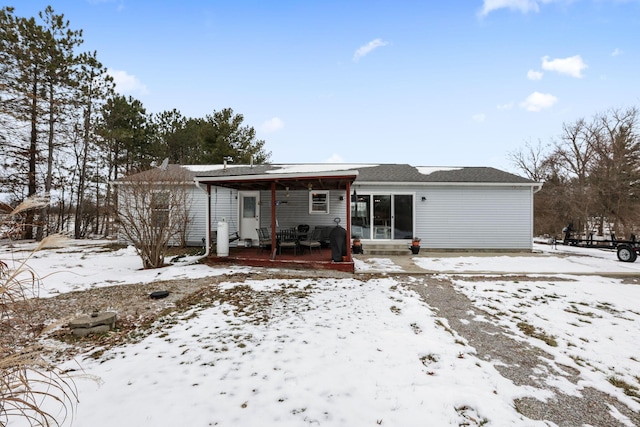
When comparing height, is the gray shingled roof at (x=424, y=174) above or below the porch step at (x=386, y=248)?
above

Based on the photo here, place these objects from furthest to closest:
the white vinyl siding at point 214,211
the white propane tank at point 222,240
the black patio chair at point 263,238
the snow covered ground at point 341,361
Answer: the white vinyl siding at point 214,211 < the black patio chair at point 263,238 < the white propane tank at point 222,240 < the snow covered ground at point 341,361

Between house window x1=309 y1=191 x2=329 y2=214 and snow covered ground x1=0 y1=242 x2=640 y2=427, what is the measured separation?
212 inches

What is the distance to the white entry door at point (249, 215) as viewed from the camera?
10.9m

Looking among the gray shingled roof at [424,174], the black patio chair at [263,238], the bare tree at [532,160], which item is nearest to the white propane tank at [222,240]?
the black patio chair at [263,238]

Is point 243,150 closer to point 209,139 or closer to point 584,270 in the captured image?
point 209,139

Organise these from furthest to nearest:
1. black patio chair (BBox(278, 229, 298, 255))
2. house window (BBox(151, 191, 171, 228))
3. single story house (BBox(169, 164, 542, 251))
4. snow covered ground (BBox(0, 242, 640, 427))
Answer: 1. single story house (BBox(169, 164, 542, 251))
2. black patio chair (BBox(278, 229, 298, 255))
3. house window (BBox(151, 191, 171, 228))
4. snow covered ground (BBox(0, 242, 640, 427))

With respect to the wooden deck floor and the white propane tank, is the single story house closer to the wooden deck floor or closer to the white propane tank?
the white propane tank

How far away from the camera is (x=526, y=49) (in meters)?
11.4

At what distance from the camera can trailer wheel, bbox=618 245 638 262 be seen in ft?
28.5

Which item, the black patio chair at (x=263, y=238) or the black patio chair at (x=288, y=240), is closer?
the black patio chair at (x=288, y=240)

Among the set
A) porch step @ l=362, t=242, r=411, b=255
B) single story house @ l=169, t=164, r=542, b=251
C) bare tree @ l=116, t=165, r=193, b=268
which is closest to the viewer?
bare tree @ l=116, t=165, r=193, b=268

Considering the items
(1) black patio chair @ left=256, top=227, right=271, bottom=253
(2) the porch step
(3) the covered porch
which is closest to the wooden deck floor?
(3) the covered porch

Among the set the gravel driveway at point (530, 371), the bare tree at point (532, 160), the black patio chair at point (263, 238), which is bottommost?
the gravel driveway at point (530, 371)

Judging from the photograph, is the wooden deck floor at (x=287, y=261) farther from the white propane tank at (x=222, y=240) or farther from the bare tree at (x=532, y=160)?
the bare tree at (x=532, y=160)
